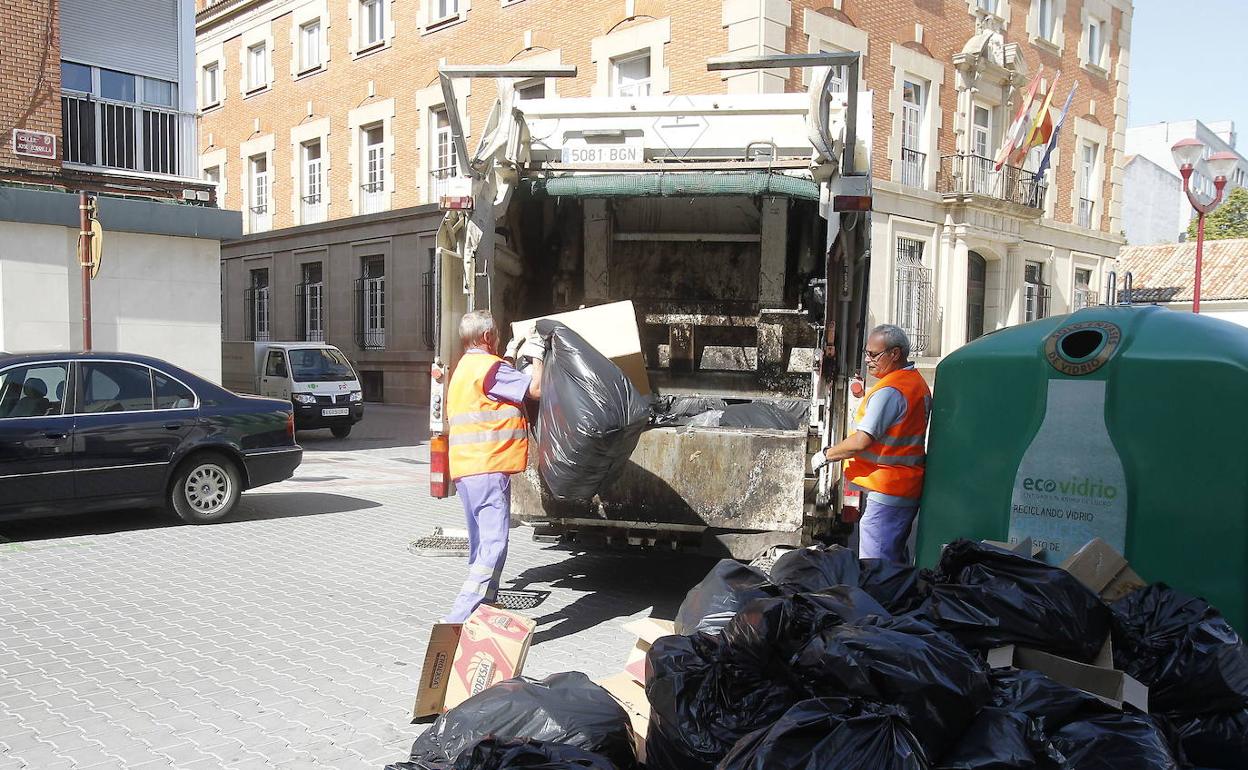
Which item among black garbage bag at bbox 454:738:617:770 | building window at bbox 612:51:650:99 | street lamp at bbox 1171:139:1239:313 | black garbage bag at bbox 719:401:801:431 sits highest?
building window at bbox 612:51:650:99

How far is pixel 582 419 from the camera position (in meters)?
4.44

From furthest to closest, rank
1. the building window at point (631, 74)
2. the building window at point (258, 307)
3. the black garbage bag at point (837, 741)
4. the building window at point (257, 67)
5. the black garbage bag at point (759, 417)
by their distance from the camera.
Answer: the building window at point (258, 307) → the building window at point (257, 67) → the building window at point (631, 74) → the black garbage bag at point (759, 417) → the black garbage bag at point (837, 741)

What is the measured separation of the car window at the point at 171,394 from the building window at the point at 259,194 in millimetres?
20932

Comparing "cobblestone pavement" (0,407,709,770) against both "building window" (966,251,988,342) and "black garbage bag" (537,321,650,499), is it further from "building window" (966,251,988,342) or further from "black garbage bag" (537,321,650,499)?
"building window" (966,251,988,342)

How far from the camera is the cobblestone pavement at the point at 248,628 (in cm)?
365

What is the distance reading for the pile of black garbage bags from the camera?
203cm

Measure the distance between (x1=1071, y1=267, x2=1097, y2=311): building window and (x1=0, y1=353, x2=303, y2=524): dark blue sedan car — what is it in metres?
22.5

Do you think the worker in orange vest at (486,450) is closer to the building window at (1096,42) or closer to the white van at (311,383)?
the white van at (311,383)

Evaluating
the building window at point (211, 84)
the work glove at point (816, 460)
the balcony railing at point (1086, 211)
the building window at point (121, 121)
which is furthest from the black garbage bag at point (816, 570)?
the building window at point (211, 84)

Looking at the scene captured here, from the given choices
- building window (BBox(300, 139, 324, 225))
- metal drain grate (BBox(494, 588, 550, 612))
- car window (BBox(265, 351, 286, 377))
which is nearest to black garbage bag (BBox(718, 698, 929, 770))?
metal drain grate (BBox(494, 588, 550, 612))

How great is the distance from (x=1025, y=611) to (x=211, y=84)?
3186 cm

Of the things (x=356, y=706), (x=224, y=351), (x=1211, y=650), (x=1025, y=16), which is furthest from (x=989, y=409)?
(x=1025, y=16)

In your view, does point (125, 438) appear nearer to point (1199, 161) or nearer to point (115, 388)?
point (115, 388)

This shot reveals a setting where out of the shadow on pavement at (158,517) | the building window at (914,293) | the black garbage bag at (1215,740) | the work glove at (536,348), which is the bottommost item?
the shadow on pavement at (158,517)
